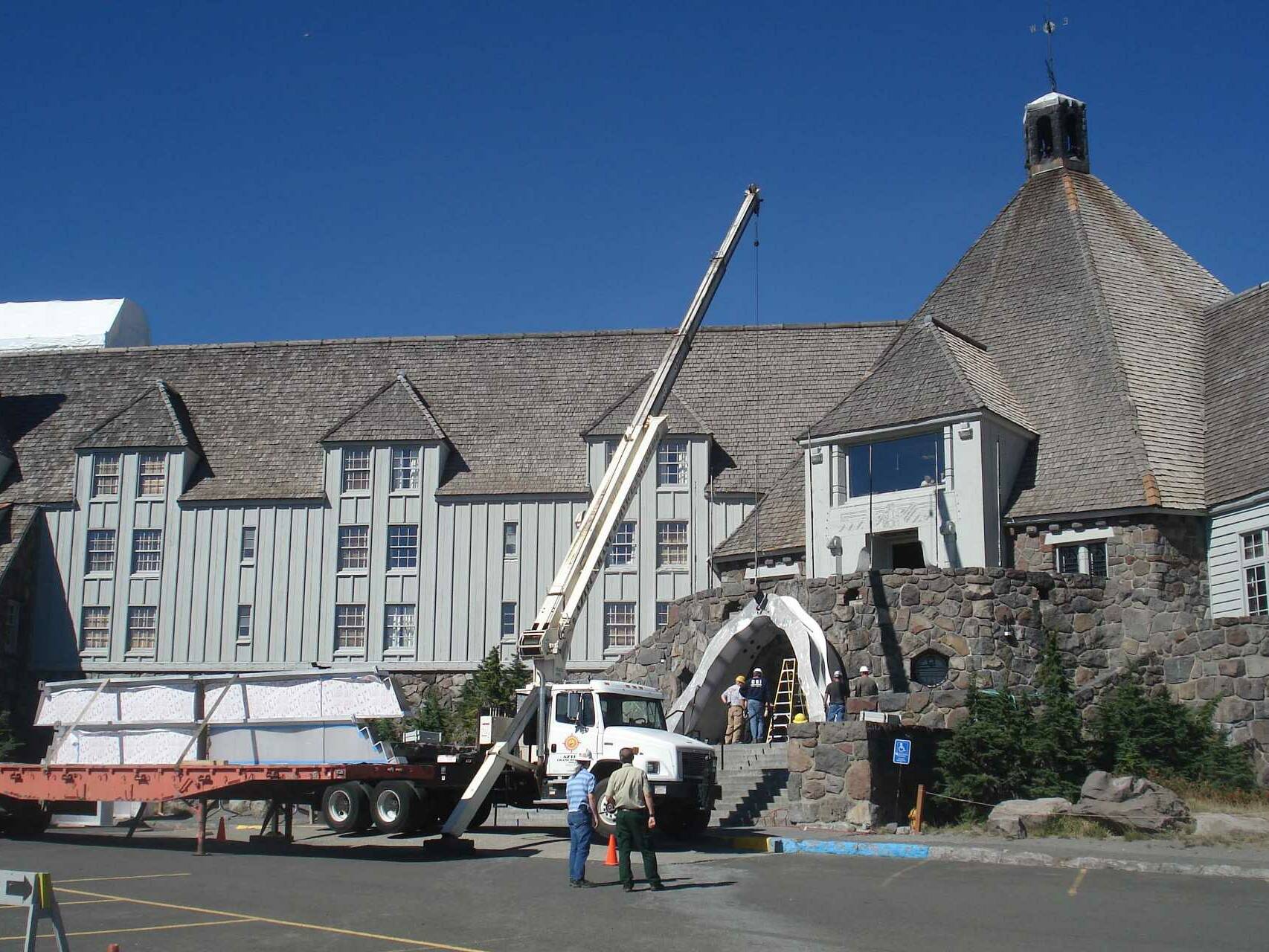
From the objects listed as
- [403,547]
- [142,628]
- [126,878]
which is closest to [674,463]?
[403,547]

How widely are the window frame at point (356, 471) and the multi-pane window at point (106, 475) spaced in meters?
6.93

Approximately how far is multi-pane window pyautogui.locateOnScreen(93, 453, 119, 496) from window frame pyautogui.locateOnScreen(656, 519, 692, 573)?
16.3 meters

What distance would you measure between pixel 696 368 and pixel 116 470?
699 inches

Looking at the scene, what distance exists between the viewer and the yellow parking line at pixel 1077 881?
15.9 meters

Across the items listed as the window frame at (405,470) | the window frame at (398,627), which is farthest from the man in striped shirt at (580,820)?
the window frame at (405,470)

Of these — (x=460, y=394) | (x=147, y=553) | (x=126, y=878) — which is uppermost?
(x=460, y=394)

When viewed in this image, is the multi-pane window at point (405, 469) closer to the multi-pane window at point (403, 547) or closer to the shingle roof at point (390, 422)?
the shingle roof at point (390, 422)

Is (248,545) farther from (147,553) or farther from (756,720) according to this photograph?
(756,720)

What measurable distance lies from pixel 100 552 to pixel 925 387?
81.9ft

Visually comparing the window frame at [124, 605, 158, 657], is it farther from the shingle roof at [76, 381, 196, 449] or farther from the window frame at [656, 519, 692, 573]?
the window frame at [656, 519, 692, 573]

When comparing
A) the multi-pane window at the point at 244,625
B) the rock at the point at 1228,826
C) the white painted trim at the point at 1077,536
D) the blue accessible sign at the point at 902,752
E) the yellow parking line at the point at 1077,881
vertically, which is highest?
the white painted trim at the point at 1077,536

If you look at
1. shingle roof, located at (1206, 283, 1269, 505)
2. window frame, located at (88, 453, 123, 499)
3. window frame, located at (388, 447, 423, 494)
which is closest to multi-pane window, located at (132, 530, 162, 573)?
window frame, located at (88, 453, 123, 499)

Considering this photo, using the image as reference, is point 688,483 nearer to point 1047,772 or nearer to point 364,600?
point 364,600

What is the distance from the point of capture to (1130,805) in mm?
21062
